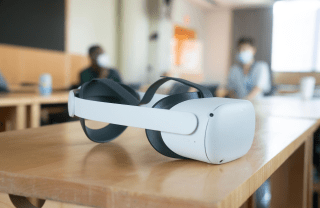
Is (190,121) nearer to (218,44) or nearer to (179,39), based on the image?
(179,39)

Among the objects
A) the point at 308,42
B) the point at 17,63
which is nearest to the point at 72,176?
the point at 17,63

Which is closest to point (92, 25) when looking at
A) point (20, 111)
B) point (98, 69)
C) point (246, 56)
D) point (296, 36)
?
point (98, 69)

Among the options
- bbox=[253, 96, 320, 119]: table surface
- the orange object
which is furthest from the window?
bbox=[253, 96, 320, 119]: table surface

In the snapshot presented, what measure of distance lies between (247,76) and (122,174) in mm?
3054

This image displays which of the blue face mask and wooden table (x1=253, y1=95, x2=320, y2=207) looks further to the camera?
the blue face mask

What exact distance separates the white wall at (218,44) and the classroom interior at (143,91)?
3cm

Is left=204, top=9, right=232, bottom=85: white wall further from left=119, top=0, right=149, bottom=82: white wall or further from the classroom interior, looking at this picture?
left=119, top=0, right=149, bottom=82: white wall

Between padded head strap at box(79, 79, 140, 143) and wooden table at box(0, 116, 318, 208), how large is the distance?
0.02 metres

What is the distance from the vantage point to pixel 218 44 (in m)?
8.29

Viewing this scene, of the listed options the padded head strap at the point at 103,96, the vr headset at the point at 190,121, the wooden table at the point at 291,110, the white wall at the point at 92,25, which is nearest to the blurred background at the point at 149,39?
the white wall at the point at 92,25

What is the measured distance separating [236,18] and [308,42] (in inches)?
70.8

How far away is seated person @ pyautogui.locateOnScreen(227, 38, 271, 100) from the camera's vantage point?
125 inches

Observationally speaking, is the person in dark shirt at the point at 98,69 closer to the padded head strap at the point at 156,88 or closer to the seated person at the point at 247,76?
the seated person at the point at 247,76

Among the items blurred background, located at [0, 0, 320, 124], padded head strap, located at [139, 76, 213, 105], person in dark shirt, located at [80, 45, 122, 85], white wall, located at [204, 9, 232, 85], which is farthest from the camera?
white wall, located at [204, 9, 232, 85]
